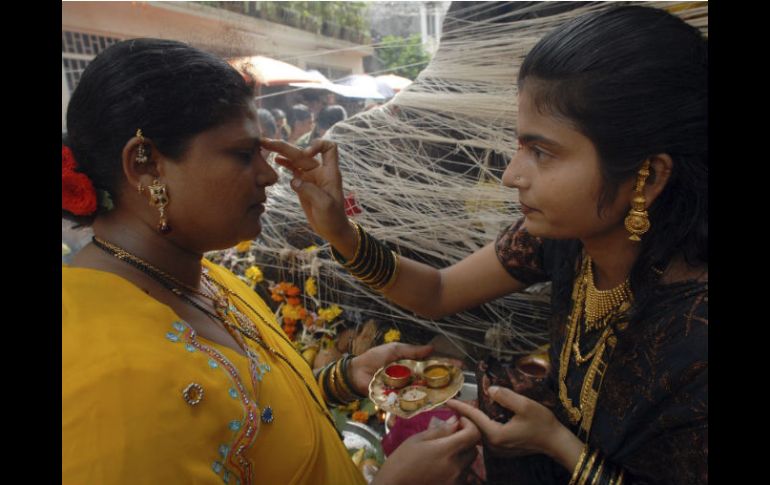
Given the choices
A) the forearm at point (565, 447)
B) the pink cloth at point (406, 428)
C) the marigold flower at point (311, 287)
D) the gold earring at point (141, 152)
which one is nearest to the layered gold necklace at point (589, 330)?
the forearm at point (565, 447)

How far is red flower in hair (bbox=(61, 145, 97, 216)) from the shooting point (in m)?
1.20

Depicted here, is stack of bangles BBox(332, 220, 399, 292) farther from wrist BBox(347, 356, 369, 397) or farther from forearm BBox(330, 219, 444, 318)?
wrist BBox(347, 356, 369, 397)

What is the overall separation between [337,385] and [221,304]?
62cm

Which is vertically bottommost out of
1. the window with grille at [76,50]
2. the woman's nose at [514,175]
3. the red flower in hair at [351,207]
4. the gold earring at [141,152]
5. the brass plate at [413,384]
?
the brass plate at [413,384]

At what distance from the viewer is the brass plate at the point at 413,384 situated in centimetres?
168

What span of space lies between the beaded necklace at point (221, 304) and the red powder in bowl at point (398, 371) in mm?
309

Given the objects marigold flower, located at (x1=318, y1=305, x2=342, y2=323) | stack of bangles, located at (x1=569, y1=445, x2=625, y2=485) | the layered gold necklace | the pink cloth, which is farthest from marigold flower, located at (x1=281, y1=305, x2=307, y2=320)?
stack of bangles, located at (x1=569, y1=445, x2=625, y2=485)

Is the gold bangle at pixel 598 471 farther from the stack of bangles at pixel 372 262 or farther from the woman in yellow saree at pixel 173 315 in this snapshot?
the stack of bangles at pixel 372 262

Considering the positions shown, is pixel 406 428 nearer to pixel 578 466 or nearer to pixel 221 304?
pixel 578 466

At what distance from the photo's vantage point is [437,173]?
260 cm

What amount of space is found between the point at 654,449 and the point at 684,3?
165 centimetres

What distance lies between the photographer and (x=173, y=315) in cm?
122

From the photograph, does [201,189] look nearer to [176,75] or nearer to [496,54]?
[176,75]

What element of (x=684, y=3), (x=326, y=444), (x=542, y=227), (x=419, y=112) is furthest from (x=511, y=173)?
(x=419, y=112)
